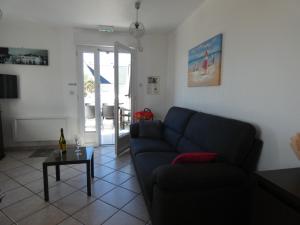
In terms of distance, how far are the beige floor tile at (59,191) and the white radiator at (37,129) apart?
1.75 meters

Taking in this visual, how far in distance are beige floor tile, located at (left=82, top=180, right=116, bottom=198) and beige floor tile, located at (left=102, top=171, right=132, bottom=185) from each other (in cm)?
9

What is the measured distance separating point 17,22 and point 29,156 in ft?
8.48

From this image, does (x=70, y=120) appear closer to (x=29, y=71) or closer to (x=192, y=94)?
(x=29, y=71)

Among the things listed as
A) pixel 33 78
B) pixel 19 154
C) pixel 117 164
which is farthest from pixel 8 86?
pixel 117 164

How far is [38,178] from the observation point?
2.74 meters

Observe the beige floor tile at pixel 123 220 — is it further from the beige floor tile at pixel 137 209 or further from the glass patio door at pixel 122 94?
the glass patio door at pixel 122 94

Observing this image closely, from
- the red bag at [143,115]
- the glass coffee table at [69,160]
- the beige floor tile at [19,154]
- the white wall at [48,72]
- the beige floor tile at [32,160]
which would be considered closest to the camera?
the glass coffee table at [69,160]

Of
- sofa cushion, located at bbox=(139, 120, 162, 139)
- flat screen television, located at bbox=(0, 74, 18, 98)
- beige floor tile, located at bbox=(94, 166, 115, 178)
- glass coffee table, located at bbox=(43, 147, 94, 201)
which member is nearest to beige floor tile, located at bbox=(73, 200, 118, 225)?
glass coffee table, located at bbox=(43, 147, 94, 201)

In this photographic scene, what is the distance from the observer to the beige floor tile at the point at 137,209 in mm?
1961

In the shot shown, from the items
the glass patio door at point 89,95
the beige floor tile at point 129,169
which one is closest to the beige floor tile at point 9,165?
the glass patio door at point 89,95

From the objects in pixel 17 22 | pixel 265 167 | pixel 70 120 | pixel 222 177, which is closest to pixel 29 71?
pixel 17 22

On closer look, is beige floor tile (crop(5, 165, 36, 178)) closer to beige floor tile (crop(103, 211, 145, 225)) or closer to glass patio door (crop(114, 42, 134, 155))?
glass patio door (crop(114, 42, 134, 155))

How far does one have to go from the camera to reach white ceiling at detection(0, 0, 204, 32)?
2.82 meters

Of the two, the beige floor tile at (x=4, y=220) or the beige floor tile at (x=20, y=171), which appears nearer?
the beige floor tile at (x=4, y=220)
